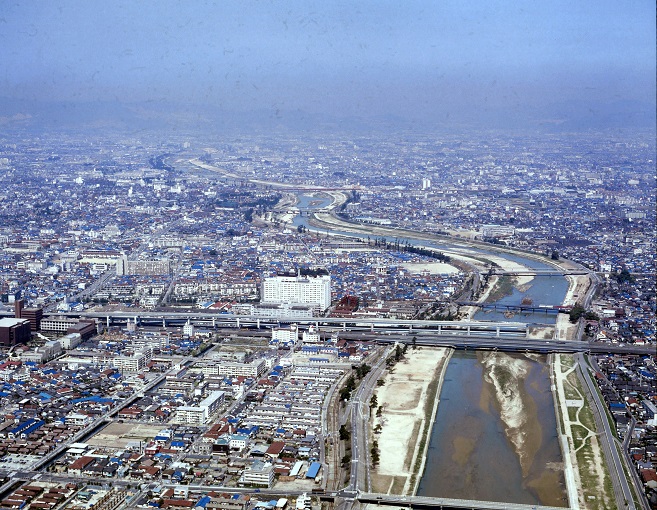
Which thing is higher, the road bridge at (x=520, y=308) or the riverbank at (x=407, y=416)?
the riverbank at (x=407, y=416)

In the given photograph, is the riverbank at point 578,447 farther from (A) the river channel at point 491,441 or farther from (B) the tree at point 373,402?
(B) the tree at point 373,402

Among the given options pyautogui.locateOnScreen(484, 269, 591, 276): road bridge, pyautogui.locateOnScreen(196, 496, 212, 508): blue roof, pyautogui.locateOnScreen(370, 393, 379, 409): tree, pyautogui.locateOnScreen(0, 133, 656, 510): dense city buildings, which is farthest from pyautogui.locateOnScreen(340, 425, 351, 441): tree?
pyautogui.locateOnScreen(484, 269, 591, 276): road bridge

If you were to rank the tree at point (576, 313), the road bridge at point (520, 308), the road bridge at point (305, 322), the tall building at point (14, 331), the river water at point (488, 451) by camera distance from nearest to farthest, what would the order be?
the river water at point (488, 451)
the tall building at point (14, 331)
the road bridge at point (305, 322)
the tree at point (576, 313)
the road bridge at point (520, 308)

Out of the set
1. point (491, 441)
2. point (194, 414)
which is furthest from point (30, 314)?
point (491, 441)

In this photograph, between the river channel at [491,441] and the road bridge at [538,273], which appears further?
the road bridge at [538,273]

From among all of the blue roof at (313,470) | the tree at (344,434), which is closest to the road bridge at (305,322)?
the tree at (344,434)

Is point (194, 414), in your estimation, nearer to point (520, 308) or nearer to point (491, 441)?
point (491, 441)

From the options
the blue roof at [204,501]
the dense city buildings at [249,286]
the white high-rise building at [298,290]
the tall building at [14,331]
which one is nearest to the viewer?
the blue roof at [204,501]

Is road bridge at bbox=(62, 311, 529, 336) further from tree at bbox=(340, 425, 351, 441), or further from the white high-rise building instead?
tree at bbox=(340, 425, 351, 441)
